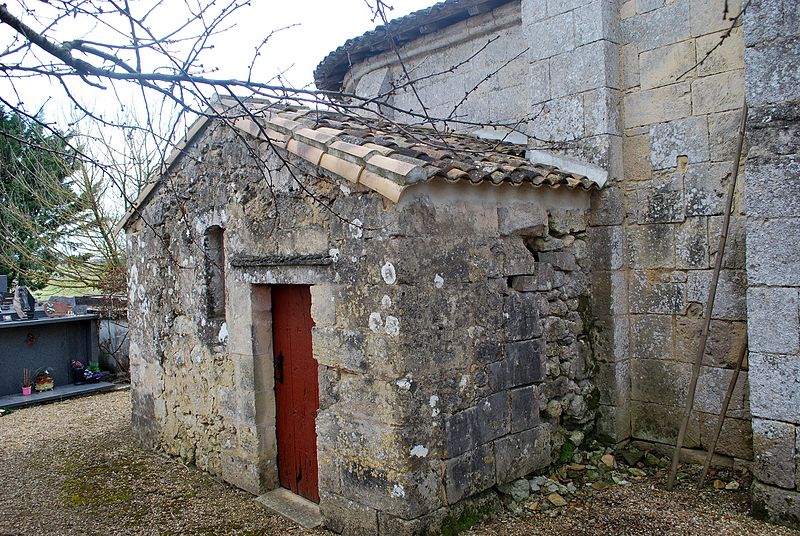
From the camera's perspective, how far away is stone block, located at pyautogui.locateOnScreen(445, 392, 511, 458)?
12.9 ft

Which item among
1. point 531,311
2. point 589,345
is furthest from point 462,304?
point 589,345

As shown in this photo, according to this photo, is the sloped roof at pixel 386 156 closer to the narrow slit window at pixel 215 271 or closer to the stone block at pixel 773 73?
the narrow slit window at pixel 215 271

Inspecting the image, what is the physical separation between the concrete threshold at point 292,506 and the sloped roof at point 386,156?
2.41 metres

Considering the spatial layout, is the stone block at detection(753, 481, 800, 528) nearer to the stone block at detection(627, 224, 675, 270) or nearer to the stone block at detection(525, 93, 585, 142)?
the stone block at detection(627, 224, 675, 270)

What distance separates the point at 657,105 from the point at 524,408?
8.67 ft

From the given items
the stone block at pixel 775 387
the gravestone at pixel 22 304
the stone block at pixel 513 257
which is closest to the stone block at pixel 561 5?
A: the stone block at pixel 513 257

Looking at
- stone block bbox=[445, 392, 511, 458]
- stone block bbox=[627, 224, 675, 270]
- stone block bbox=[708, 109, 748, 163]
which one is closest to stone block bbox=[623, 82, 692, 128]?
stone block bbox=[708, 109, 748, 163]

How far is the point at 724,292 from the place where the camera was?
15.0 feet

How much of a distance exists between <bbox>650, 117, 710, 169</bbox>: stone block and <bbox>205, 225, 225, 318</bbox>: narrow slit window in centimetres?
372

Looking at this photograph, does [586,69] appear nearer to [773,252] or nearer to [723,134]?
[723,134]

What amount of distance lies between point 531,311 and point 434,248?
1.11 metres

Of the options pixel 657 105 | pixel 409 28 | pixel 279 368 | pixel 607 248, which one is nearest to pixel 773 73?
pixel 657 105

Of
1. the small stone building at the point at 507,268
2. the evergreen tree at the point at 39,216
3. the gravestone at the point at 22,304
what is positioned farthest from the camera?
the evergreen tree at the point at 39,216

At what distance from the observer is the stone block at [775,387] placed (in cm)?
382
